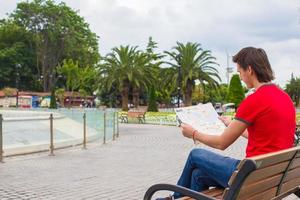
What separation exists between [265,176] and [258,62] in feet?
2.90

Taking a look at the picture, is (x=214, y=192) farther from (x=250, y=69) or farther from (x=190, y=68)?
(x=190, y=68)

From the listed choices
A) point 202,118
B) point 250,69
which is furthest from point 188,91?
point 250,69

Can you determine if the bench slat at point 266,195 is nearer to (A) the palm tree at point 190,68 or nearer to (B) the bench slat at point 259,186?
(B) the bench slat at point 259,186

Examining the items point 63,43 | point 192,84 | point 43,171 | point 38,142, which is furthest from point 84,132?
point 63,43

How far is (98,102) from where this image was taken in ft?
275

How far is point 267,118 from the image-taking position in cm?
382

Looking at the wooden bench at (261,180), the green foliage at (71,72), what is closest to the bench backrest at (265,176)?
the wooden bench at (261,180)

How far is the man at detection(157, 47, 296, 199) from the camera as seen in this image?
3.81m

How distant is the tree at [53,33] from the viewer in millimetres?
76125

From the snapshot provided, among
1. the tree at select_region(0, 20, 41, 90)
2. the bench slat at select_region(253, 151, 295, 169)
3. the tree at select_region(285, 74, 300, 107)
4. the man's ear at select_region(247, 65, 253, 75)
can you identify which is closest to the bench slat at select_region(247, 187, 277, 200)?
the bench slat at select_region(253, 151, 295, 169)

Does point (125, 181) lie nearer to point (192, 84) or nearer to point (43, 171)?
point (43, 171)

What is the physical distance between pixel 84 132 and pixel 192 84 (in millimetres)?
41230

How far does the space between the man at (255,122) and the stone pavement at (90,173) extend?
331 cm

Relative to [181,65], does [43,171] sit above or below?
below
